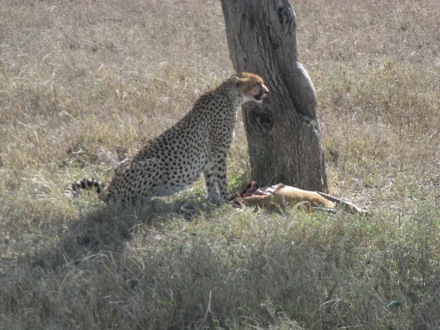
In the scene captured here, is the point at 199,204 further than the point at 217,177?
No

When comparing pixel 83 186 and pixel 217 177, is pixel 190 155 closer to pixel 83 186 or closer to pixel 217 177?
pixel 217 177

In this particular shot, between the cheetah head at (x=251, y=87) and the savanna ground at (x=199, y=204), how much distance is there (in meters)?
0.82

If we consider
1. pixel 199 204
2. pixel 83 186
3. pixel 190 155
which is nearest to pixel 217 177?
pixel 190 155

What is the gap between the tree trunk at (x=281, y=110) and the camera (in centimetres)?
669

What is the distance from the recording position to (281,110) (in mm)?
6789

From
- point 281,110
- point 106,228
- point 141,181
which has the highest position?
point 281,110

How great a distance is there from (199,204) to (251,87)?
3.74ft

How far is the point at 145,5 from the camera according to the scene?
15273 millimetres

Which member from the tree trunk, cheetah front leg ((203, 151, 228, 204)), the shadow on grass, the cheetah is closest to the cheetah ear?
the cheetah

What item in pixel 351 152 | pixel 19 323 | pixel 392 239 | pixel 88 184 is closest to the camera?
pixel 19 323

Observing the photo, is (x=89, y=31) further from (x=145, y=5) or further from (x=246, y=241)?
(x=246, y=241)

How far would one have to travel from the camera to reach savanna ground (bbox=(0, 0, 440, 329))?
458cm

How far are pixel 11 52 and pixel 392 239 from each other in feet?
25.6

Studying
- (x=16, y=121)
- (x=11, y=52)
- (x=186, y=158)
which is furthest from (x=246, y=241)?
(x=11, y=52)
